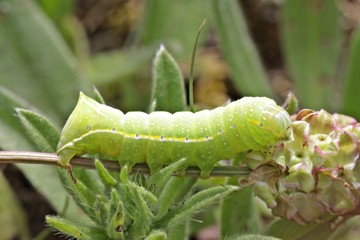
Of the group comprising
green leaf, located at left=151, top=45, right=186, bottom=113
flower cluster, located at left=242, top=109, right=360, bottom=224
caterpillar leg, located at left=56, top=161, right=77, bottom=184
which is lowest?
flower cluster, located at left=242, top=109, right=360, bottom=224

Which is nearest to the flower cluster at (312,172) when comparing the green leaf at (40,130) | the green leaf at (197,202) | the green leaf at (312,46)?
the green leaf at (197,202)

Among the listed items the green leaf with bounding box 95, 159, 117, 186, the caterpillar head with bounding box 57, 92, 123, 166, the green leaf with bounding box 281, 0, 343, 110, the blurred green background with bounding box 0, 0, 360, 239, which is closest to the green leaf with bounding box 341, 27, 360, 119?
the blurred green background with bounding box 0, 0, 360, 239

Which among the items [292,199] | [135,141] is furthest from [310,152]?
[135,141]

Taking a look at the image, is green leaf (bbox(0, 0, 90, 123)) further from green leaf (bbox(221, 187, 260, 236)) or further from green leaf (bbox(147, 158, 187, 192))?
green leaf (bbox(147, 158, 187, 192))

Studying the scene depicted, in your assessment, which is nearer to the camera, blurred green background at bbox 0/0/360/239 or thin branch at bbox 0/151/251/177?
thin branch at bbox 0/151/251/177

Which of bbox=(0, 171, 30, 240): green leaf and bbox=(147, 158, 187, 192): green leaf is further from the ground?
bbox=(147, 158, 187, 192): green leaf

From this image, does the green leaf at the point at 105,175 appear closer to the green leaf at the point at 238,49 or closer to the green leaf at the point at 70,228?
the green leaf at the point at 70,228

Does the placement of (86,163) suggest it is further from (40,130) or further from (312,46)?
(312,46)
